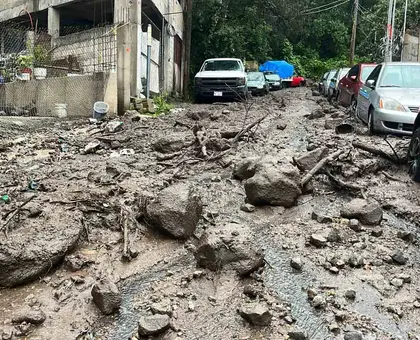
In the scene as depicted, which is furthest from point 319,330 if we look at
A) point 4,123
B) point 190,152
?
point 4,123

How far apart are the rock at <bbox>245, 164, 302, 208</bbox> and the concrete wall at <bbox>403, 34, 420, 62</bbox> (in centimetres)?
3014

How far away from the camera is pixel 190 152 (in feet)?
22.6

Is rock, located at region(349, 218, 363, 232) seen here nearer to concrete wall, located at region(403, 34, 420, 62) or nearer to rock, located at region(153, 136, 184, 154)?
rock, located at region(153, 136, 184, 154)

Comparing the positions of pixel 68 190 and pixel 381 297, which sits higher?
pixel 68 190

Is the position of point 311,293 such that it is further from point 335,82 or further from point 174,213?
point 335,82

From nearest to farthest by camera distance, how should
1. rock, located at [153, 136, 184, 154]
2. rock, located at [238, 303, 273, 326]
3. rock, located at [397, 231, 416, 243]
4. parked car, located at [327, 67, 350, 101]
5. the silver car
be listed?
rock, located at [238, 303, 273, 326] < rock, located at [397, 231, 416, 243] < rock, located at [153, 136, 184, 154] < the silver car < parked car, located at [327, 67, 350, 101]

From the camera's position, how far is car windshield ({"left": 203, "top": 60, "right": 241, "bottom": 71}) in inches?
696

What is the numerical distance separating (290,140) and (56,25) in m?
13.9

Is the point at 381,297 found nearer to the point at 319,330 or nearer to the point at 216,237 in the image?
the point at 319,330

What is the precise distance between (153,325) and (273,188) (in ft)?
7.63

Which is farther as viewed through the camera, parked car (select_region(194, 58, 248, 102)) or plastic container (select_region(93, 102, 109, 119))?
parked car (select_region(194, 58, 248, 102))

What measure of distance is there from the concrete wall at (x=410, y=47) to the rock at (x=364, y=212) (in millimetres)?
30263

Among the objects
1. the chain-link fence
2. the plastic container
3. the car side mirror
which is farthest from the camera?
the chain-link fence

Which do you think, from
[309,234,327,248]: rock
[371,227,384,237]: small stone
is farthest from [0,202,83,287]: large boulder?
[371,227,384,237]: small stone
